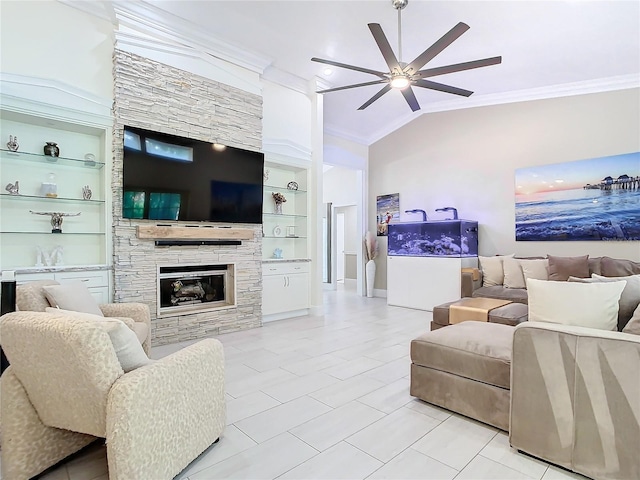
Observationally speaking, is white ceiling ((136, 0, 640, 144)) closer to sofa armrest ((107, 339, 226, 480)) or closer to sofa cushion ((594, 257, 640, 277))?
sofa cushion ((594, 257, 640, 277))

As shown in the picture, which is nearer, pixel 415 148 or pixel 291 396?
pixel 291 396

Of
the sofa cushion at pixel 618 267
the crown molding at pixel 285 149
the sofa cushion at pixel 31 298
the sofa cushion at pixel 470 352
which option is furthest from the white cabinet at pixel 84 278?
the sofa cushion at pixel 618 267

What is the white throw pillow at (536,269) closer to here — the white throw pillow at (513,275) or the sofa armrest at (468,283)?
the white throw pillow at (513,275)

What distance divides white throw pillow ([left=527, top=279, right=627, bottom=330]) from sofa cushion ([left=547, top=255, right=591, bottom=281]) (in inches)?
112

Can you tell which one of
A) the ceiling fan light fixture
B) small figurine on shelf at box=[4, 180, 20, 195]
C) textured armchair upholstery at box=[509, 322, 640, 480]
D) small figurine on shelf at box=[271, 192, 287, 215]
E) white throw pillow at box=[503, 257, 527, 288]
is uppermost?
the ceiling fan light fixture

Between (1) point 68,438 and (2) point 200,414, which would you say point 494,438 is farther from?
(1) point 68,438

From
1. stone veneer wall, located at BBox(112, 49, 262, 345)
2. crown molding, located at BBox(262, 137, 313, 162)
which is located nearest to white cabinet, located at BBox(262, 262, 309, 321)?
stone veneer wall, located at BBox(112, 49, 262, 345)

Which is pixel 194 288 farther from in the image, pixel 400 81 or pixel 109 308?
pixel 400 81

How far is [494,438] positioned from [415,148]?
5.51 metres

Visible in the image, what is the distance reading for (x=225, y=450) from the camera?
187cm

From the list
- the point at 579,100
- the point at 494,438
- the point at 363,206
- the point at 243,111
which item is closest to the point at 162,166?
the point at 243,111

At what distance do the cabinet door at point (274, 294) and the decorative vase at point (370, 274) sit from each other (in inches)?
104

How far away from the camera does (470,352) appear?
2.17m

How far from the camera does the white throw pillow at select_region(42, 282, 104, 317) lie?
7.53 ft
